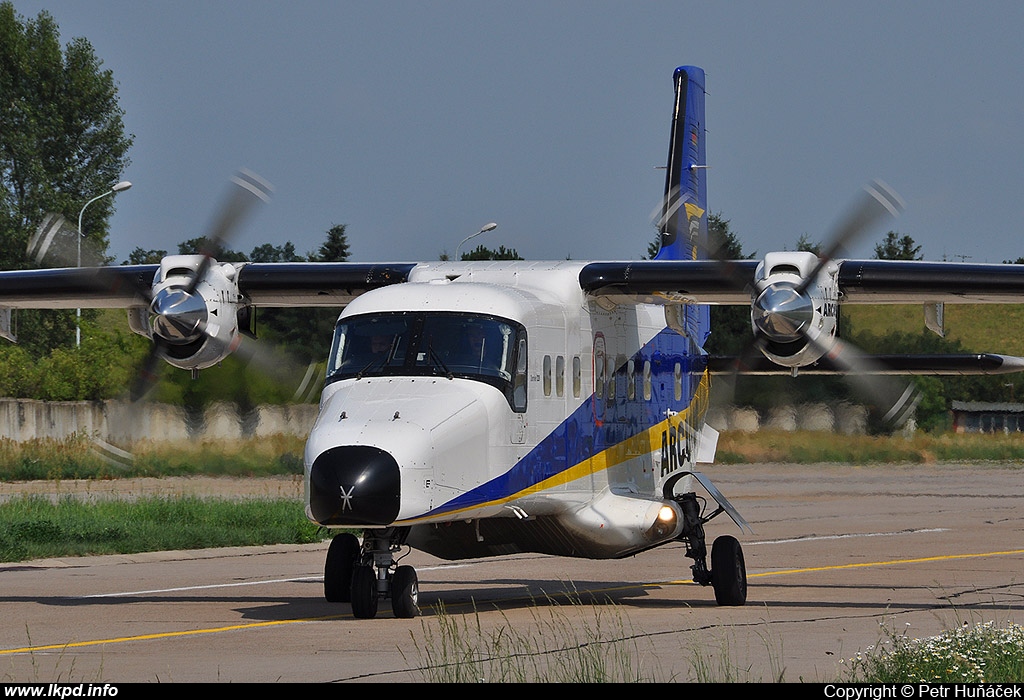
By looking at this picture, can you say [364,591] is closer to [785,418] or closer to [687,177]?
[687,177]

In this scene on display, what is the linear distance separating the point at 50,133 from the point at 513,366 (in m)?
49.7

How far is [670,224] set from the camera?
1903cm

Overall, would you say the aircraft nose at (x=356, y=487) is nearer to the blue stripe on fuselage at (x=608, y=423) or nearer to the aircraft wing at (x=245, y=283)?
the blue stripe on fuselage at (x=608, y=423)

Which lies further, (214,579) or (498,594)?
(214,579)

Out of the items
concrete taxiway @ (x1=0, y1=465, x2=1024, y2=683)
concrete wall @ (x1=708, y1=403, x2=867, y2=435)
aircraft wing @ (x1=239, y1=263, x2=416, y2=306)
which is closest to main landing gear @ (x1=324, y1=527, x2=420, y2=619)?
concrete taxiway @ (x1=0, y1=465, x2=1024, y2=683)

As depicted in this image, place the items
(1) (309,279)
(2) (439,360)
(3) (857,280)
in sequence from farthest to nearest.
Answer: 1. (1) (309,279)
2. (3) (857,280)
3. (2) (439,360)

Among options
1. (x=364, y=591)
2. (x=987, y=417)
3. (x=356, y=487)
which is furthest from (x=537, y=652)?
(x=987, y=417)

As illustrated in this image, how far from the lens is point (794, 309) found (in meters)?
13.8

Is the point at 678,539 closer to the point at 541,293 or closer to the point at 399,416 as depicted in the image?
the point at 541,293

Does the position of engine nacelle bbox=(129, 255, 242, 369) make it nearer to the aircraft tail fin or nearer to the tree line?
the aircraft tail fin

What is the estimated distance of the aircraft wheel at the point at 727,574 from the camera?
14914 millimetres

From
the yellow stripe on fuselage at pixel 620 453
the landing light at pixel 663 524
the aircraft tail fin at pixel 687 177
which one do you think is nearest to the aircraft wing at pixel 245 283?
the yellow stripe on fuselage at pixel 620 453
